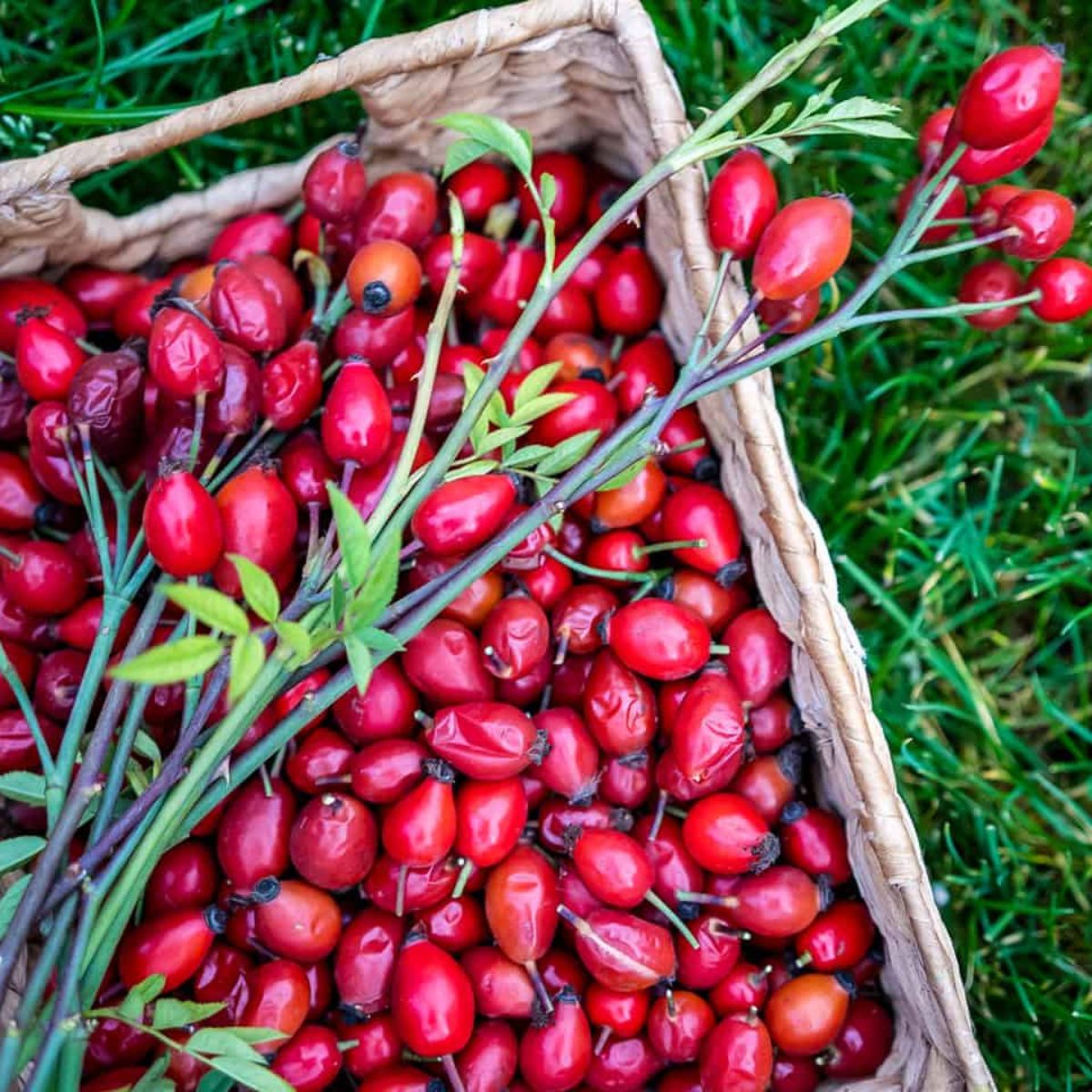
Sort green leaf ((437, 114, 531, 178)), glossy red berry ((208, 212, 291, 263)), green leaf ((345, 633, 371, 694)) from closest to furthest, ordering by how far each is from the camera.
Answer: green leaf ((345, 633, 371, 694)), green leaf ((437, 114, 531, 178)), glossy red berry ((208, 212, 291, 263))

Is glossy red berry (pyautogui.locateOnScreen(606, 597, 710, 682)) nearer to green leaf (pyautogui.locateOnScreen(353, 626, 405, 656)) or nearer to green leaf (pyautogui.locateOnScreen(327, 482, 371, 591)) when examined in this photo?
green leaf (pyautogui.locateOnScreen(353, 626, 405, 656))

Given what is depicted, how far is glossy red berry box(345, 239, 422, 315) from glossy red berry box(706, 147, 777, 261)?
0.40m

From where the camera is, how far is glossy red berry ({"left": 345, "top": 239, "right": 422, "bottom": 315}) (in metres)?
1.56

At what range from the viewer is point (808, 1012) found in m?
1.56

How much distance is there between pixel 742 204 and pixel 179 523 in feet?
2.61

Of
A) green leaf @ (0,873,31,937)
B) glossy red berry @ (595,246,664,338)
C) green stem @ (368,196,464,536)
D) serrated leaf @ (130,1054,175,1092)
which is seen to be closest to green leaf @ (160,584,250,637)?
green stem @ (368,196,464,536)

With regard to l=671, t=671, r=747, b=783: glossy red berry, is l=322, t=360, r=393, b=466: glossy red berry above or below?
above

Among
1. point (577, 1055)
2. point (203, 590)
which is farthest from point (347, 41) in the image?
point (577, 1055)

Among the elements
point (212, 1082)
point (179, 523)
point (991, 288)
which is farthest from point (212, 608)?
point (991, 288)

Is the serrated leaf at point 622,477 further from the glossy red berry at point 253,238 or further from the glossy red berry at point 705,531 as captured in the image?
the glossy red berry at point 253,238

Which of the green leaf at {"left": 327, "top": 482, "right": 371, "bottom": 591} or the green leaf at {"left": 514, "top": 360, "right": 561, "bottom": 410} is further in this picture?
the green leaf at {"left": 514, "top": 360, "right": 561, "bottom": 410}

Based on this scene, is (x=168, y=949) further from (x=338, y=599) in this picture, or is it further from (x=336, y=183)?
(x=336, y=183)

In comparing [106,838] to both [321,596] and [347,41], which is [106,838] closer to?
[321,596]

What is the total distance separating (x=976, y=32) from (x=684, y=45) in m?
0.59
